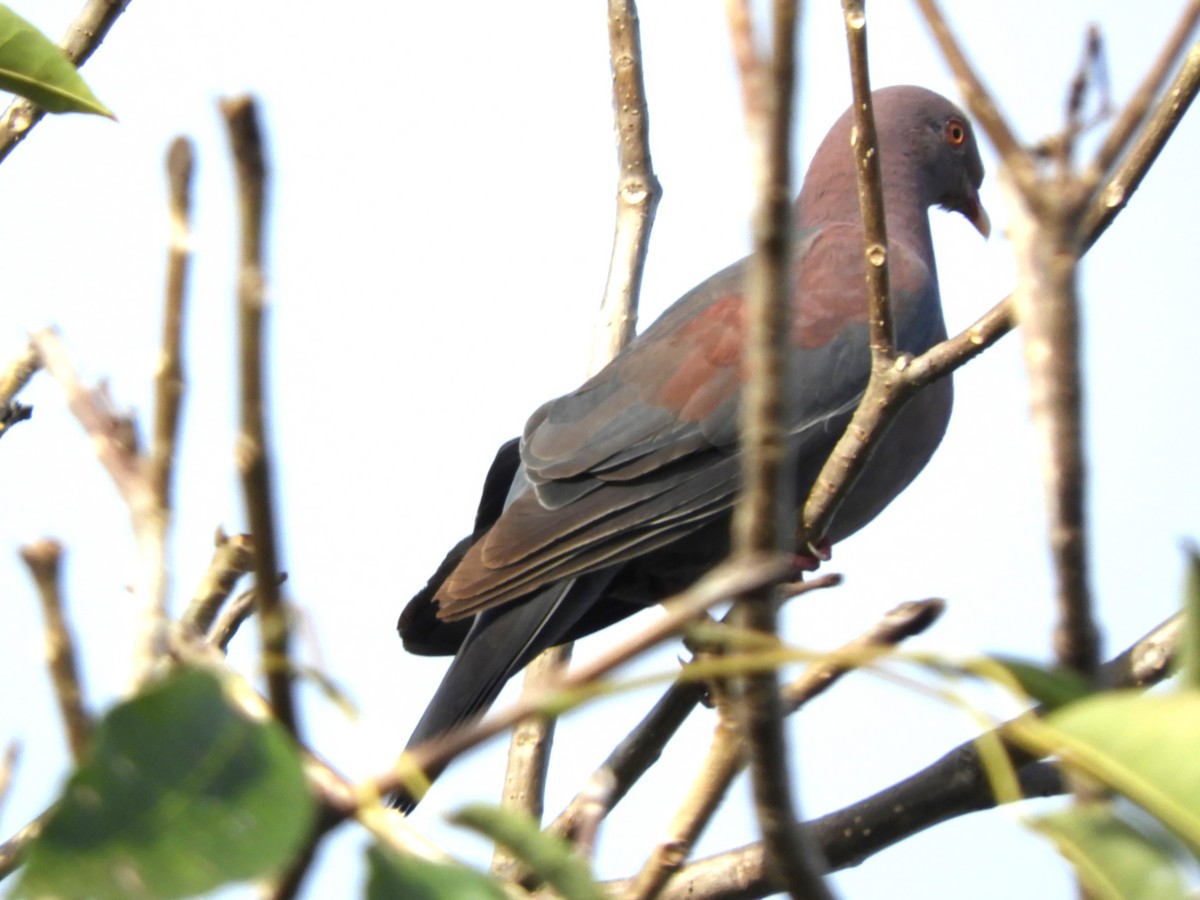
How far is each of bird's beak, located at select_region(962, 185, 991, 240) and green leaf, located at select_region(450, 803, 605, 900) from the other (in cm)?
444

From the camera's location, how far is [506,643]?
3680 mm

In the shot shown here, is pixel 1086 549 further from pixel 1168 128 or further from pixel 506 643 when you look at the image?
pixel 506 643

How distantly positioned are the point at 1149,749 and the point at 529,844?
0.32 meters

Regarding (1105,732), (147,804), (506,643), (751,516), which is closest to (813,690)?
(751,516)

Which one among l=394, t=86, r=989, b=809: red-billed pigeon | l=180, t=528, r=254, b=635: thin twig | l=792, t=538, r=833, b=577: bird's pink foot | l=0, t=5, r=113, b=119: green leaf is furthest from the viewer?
l=394, t=86, r=989, b=809: red-billed pigeon

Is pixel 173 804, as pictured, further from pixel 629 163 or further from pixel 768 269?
pixel 629 163

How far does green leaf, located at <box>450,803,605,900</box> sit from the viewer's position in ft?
2.75

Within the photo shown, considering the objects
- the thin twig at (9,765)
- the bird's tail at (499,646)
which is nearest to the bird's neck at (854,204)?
the bird's tail at (499,646)

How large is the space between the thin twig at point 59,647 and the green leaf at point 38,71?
78 centimetres

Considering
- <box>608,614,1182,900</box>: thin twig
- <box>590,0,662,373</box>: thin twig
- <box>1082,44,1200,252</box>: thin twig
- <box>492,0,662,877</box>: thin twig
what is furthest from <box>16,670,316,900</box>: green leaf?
<box>590,0,662,373</box>: thin twig

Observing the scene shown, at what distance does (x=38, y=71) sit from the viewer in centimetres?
150

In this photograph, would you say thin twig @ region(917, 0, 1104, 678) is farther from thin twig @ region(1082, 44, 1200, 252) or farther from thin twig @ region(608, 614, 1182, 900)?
thin twig @ region(1082, 44, 1200, 252)

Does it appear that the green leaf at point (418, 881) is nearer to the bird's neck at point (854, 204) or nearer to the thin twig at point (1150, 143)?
the thin twig at point (1150, 143)

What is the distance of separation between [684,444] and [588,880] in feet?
10.1
